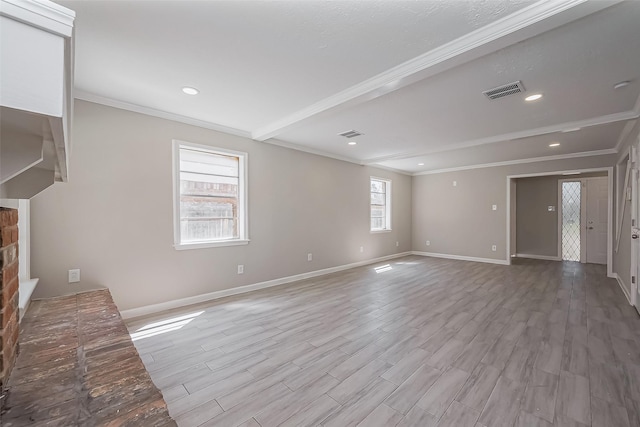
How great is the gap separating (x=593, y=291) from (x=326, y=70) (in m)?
5.11

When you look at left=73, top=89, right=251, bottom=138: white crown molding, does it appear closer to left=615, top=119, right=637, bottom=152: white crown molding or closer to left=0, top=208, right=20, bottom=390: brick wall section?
left=0, top=208, right=20, bottom=390: brick wall section

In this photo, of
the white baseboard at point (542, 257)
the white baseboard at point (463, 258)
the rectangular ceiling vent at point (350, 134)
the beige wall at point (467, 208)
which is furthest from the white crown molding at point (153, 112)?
the white baseboard at point (542, 257)

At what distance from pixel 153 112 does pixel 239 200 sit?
1.55 meters

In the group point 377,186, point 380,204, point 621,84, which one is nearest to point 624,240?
point 621,84

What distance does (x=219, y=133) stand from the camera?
3.79 metres

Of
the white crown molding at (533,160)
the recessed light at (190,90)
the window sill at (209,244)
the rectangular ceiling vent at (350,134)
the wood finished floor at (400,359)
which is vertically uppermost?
the recessed light at (190,90)

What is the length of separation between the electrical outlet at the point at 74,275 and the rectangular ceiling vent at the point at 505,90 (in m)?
4.57

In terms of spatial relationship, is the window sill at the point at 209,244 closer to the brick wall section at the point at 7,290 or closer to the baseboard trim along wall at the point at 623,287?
the brick wall section at the point at 7,290

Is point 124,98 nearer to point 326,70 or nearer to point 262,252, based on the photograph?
point 326,70

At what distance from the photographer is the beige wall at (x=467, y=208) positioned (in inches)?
241

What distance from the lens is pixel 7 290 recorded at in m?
1.15

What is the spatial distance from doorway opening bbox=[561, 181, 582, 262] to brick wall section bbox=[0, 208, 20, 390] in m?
9.29

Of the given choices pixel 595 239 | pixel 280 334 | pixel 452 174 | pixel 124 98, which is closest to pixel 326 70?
pixel 124 98

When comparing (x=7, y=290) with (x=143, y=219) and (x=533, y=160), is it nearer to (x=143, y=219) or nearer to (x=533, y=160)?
(x=143, y=219)
